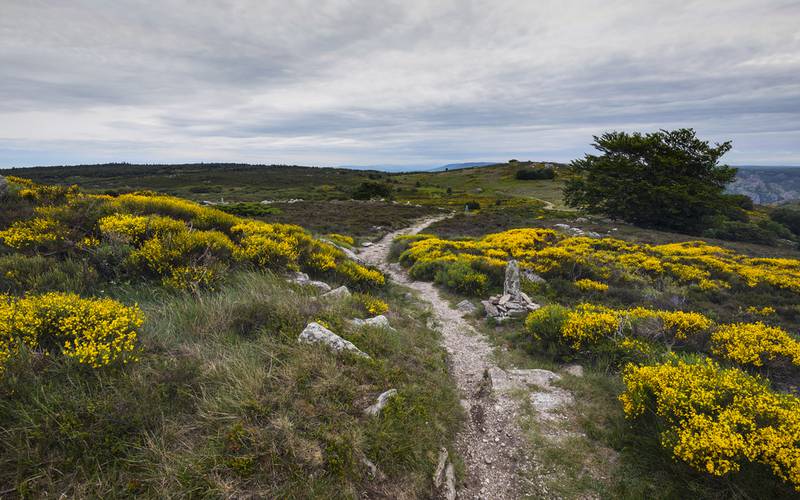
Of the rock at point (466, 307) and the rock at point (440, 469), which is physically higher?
the rock at point (440, 469)

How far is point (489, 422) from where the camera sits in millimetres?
5406

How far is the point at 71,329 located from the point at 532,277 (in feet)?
45.2

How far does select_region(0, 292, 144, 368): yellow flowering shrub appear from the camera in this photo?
358cm

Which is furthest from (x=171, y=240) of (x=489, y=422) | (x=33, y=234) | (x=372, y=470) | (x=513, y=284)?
(x=513, y=284)

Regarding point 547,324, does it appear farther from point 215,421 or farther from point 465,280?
point 215,421

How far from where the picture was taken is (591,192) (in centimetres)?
3412

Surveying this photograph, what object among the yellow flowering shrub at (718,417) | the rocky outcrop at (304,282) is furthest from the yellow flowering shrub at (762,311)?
the rocky outcrop at (304,282)

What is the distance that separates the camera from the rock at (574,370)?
669 centimetres

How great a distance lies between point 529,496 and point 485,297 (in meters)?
8.59

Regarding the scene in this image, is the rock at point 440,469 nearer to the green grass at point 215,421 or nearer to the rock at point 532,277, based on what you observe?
the green grass at point 215,421

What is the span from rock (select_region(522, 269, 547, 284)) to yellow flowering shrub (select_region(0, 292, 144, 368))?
1286 centimetres

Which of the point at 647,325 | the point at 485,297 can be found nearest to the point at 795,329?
the point at 647,325

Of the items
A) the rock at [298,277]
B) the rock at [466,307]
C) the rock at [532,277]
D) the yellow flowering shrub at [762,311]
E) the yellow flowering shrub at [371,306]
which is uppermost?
the rock at [298,277]

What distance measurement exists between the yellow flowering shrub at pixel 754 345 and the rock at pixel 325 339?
23.7ft
